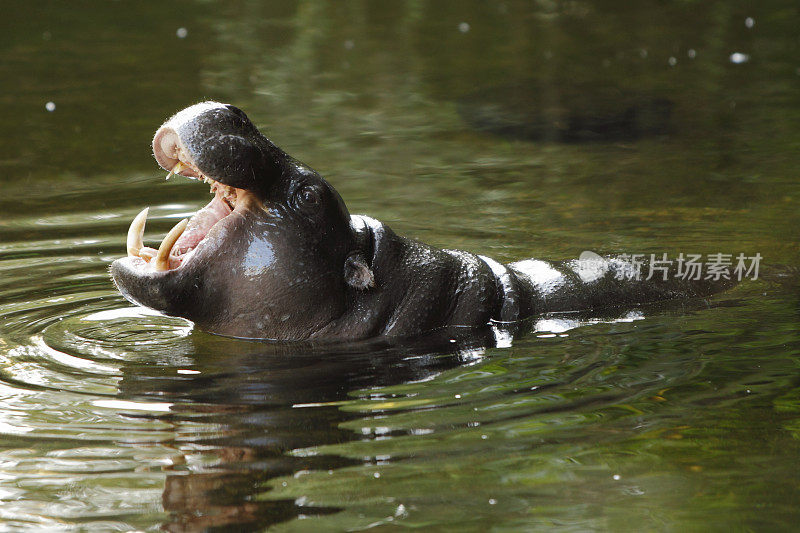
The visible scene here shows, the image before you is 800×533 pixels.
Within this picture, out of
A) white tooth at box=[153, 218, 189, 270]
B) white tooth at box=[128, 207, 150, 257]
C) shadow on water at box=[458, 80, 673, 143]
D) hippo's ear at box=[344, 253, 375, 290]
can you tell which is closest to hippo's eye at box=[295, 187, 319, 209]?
hippo's ear at box=[344, 253, 375, 290]

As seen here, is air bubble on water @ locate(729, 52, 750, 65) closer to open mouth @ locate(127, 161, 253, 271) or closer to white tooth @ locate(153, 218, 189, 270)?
open mouth @ locate(127, 161, 253, 271)

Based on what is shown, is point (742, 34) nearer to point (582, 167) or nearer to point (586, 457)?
point (582, 167)

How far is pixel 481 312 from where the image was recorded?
7152mm

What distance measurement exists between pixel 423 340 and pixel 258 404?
4.83ft

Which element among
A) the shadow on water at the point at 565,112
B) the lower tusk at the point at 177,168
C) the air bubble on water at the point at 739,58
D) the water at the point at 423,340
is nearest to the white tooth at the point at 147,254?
the lower tusk at the point at 177,168

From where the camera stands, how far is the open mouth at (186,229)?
6.13m

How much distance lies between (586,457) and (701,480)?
49 cm

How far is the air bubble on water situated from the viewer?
16.5 m

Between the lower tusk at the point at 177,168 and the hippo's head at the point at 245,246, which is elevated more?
the lower tusk at the point at 177,168

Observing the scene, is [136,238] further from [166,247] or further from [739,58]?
[739,58]

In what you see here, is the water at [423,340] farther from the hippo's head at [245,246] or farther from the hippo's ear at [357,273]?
the hippo's ear at [357,273]

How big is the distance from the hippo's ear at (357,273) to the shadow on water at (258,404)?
0.41m

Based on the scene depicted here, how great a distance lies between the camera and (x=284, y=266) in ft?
20.7

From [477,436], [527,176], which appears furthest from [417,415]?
[527,176]
